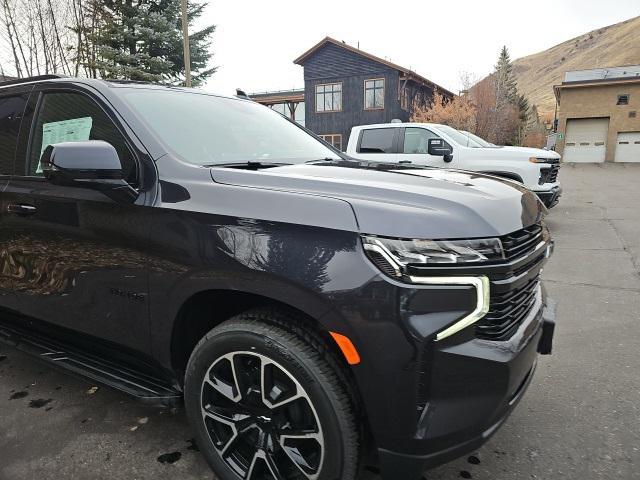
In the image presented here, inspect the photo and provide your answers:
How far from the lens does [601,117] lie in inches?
1248

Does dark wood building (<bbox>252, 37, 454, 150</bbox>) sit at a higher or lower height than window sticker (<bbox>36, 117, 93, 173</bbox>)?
higher

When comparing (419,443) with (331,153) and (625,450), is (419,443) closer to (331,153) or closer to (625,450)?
(625,450)

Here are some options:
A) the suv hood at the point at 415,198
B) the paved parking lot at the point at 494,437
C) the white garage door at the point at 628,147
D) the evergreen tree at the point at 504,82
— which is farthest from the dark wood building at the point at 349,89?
the suv hood at the point at 415,198

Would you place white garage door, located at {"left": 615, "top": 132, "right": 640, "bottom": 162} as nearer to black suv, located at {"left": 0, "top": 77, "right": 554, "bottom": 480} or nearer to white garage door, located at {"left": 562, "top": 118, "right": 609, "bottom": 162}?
white garage door, located at {"left": 562, "top": 118, "right": 609, "bottom": 162}

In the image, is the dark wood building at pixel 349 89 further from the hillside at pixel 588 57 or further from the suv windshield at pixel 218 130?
the hillside at pixel 588 57

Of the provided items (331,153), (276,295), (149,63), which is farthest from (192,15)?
(276,295)

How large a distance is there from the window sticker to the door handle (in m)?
0.22

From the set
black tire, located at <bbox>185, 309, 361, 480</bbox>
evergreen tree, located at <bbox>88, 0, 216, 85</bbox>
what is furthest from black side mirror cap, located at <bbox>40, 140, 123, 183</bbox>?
evergreen tree, located at <bbox>88, 0, 216, 85</bbox>

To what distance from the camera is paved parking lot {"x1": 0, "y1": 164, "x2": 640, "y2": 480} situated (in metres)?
2.22

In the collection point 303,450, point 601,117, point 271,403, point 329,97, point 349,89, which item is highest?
point 349,89

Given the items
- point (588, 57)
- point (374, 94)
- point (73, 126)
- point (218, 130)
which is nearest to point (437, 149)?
point (218, 130)

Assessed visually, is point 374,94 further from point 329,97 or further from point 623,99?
point 623,99

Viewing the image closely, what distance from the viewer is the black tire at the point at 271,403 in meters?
1.70

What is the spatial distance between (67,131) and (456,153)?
7.24m
